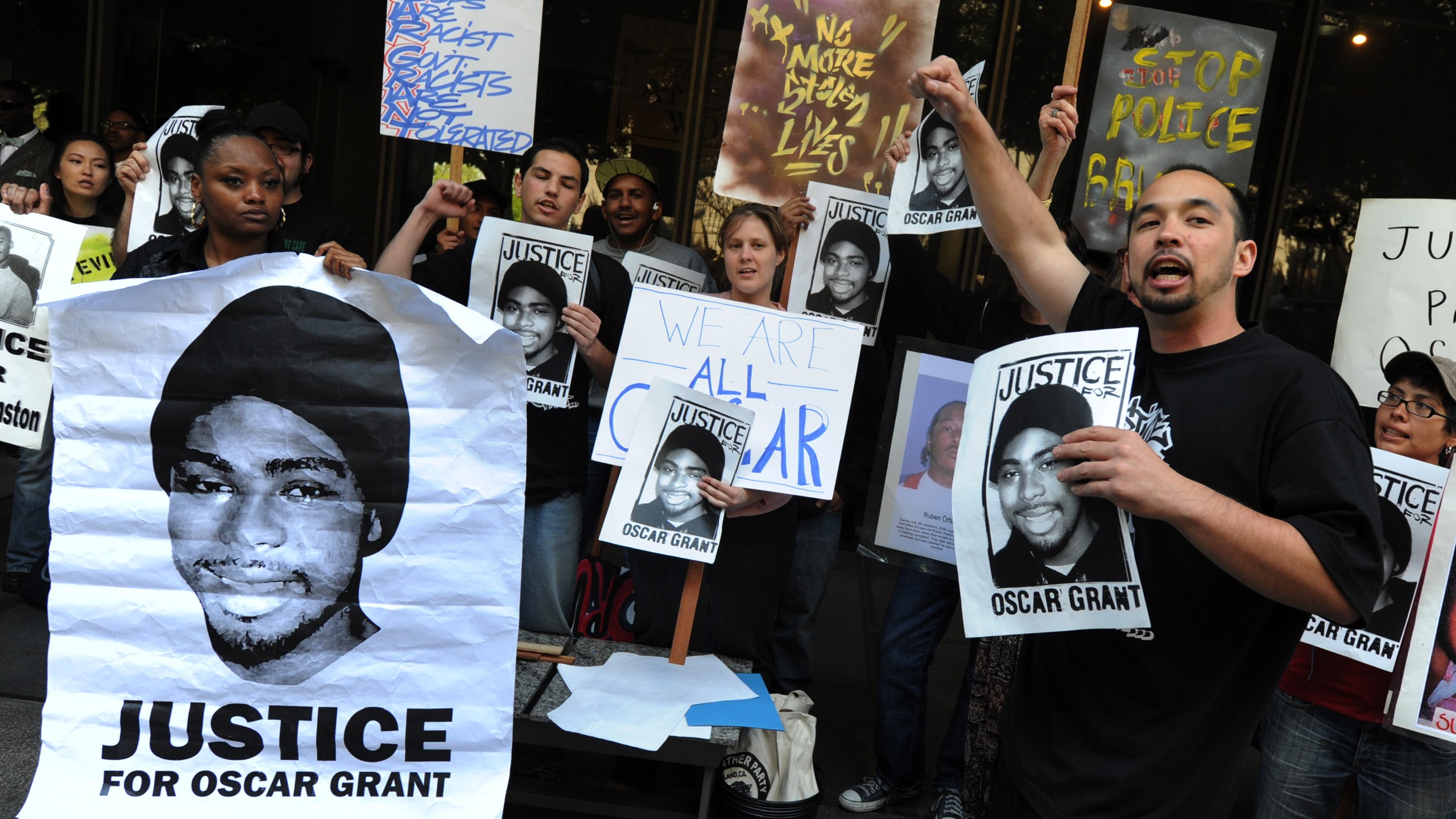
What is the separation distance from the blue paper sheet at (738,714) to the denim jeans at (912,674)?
0.80 metres

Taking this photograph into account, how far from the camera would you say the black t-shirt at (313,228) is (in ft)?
12.9

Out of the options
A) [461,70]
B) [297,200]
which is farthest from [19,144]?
[461,70]

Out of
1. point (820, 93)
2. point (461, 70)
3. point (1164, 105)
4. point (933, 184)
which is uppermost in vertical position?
point (1164, 105)

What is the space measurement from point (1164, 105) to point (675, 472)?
2861 millimetres

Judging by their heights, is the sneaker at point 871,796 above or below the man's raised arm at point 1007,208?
below

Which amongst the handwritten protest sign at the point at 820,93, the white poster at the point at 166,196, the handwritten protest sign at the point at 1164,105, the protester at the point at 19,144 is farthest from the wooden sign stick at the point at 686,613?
the protester at the point at 19,144

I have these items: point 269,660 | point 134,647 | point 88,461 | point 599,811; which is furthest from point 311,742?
point 599,811

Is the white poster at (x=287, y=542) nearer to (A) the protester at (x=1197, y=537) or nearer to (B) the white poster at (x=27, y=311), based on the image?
(A) the protester at (x=1197, y=537)

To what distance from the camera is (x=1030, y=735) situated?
6.25 ft

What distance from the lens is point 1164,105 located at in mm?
4391

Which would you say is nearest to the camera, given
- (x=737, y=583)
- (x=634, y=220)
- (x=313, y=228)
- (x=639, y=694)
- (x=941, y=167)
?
(x=639, y=694)

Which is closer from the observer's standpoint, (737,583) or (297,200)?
(737,583)

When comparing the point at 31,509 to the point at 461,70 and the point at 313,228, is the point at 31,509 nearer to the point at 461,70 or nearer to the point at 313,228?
the point at 313,228

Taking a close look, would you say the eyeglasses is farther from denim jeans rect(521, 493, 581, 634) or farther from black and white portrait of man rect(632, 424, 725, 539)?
denim jeans rect(521, 493, 581, 634)
